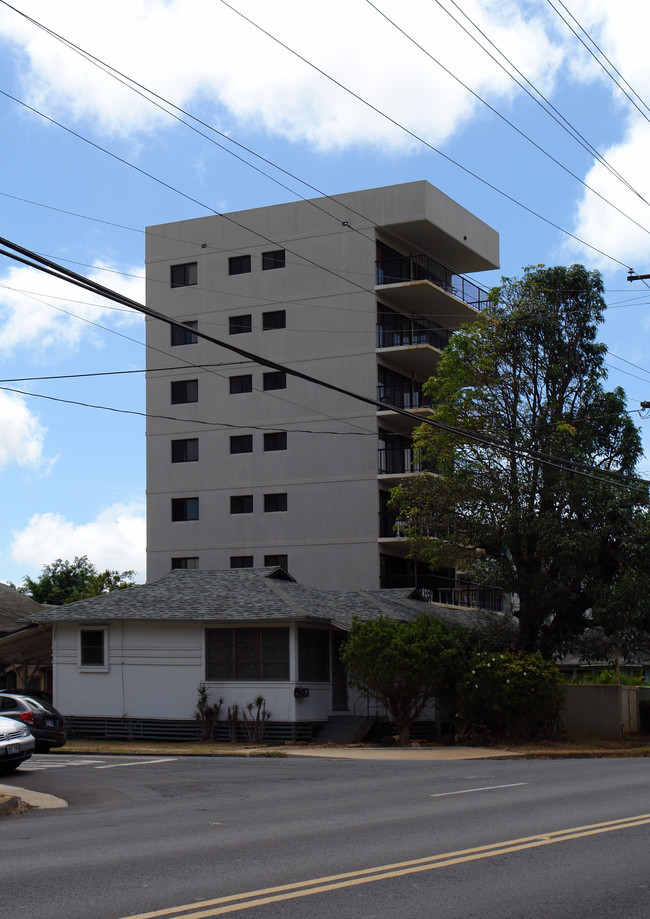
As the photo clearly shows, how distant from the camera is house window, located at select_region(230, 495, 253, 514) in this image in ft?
162

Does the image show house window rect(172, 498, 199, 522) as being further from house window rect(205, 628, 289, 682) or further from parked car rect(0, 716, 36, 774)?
parked car rect(0, 716, 36, 774)

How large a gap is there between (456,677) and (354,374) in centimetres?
1977

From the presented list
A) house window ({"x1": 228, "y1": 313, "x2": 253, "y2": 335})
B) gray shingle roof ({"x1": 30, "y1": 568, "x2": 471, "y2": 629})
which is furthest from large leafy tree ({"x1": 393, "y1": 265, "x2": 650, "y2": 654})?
house window ({"x1": 228, "y1": 313, "x2": 253, "y2": 335})

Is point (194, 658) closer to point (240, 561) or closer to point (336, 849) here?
point (240, 561)

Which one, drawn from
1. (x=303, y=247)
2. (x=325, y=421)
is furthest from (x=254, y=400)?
(x=303, y=247)

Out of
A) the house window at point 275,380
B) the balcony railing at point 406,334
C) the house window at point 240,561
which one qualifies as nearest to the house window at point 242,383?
the house window at point 275,380

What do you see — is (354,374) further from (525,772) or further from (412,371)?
(525,772)

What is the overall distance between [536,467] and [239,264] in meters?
21.8

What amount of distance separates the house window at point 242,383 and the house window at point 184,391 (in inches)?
73.1

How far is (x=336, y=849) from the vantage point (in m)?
10.9

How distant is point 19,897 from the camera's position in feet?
28.0

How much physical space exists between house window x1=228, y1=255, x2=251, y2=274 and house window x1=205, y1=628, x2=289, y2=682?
23.3 m

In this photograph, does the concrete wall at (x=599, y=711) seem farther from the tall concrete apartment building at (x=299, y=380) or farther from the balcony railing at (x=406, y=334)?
the balcony railing at (x=406, y=334)

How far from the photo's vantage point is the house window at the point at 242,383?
165 ft
